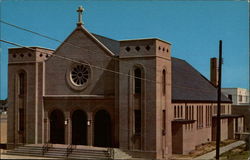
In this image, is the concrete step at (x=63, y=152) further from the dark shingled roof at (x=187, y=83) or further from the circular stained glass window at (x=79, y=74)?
the dark shingled roof at (x=187, y=83)

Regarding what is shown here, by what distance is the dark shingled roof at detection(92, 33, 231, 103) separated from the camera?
38.8 meters

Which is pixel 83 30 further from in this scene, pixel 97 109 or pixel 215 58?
pixel 215 58

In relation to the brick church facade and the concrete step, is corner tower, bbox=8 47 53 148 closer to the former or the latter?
the brick church facade

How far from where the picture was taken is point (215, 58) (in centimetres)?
5788

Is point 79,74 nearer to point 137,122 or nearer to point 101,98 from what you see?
point 101,98

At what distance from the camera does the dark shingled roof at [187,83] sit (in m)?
38.8

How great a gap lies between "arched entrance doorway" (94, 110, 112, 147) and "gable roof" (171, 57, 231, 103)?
6.61 metres

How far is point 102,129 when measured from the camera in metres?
35.6

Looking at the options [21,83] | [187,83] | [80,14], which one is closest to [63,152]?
[21,83]

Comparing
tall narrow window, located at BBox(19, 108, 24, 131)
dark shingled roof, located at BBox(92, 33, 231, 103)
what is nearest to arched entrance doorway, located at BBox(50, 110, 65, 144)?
tall narrow window, located at BBox(19, 108, 24, 131)

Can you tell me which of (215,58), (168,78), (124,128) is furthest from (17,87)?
(215,58)

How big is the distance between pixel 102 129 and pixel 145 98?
588 centimetres

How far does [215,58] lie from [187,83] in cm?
1396

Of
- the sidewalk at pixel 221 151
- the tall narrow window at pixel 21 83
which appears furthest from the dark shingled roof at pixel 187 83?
the tall narrow window at pixel 21 83
